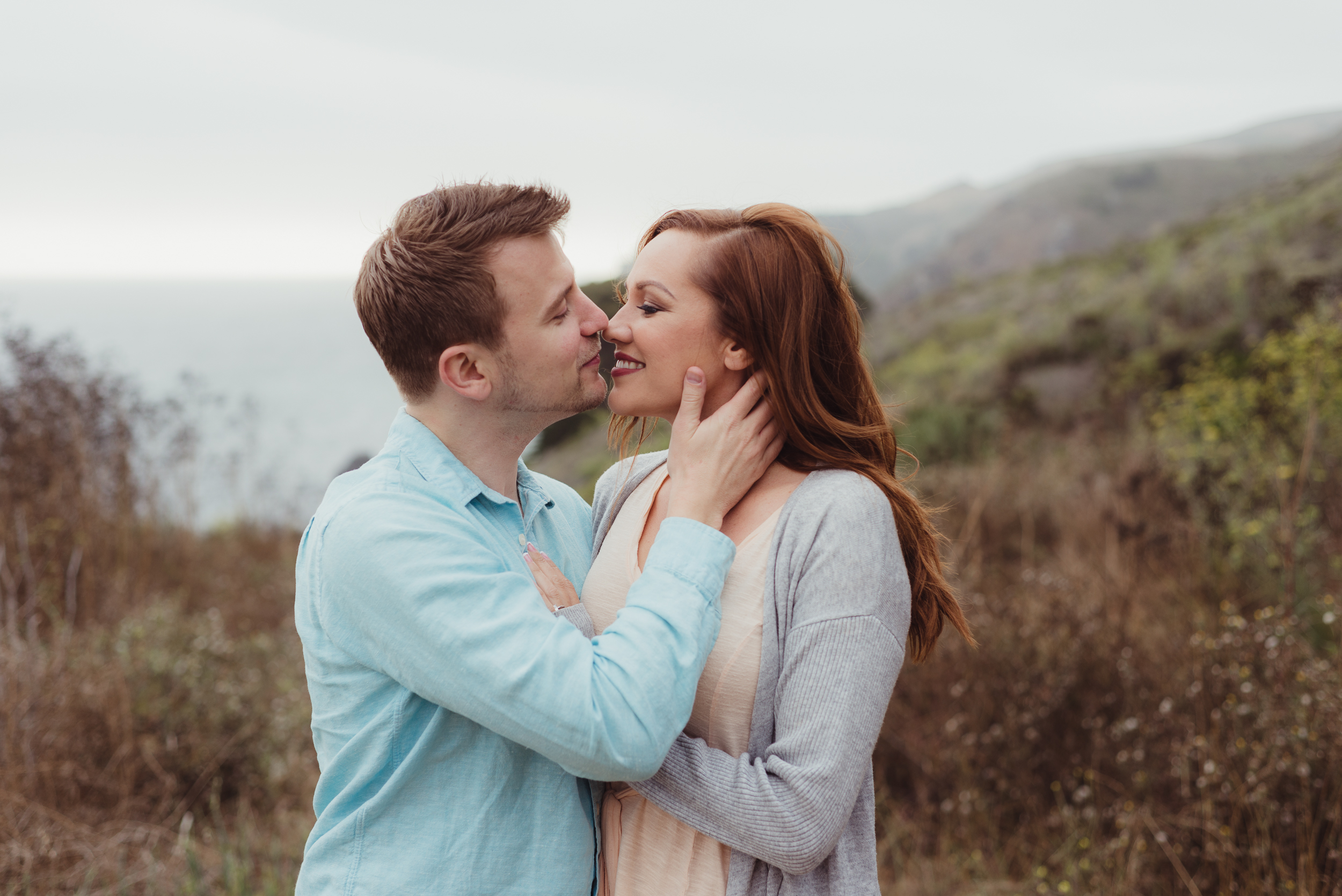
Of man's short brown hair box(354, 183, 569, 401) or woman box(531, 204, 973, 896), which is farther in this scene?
man's short brown hair box(354, 183, 569, 401)

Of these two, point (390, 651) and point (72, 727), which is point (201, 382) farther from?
point (390, 651)

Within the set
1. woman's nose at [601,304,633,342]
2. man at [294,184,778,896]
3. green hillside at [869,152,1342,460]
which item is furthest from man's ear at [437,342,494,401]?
green hillside at [869,152,1342,460]

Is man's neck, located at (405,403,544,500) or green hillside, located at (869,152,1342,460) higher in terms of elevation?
man's neck, located at (405,403,544,500)

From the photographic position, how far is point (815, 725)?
5.31 feet

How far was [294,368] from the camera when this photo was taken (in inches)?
845

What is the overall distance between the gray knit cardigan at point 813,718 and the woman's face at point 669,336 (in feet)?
1.24

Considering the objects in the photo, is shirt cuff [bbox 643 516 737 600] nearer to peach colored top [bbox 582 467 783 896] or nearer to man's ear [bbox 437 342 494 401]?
peach colored top [bbox 582 467 783 896]

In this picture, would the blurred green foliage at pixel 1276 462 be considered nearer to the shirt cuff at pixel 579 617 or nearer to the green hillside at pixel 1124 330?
the green hillside at pixel 1124 330

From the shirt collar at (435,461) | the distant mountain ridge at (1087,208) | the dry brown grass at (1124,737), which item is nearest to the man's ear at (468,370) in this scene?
the shirt collar at (435,461)

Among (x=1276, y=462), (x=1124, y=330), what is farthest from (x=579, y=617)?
(x=1124, y=330)

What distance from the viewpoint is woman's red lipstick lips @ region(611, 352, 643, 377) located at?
2095mm

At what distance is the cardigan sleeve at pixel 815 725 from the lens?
62.7 inches

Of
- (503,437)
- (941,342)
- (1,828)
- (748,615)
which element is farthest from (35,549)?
(941,342)

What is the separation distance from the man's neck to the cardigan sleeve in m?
0.67
